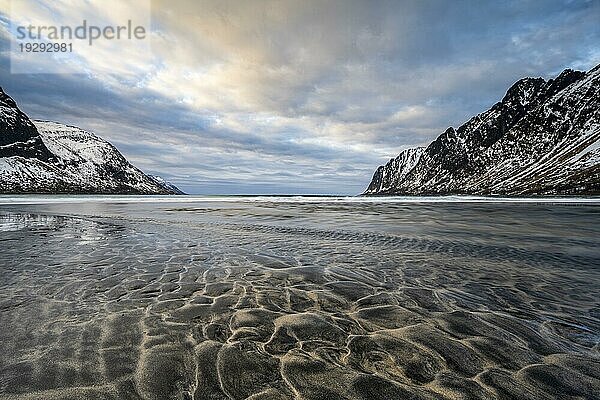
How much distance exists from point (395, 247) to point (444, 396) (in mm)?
8714

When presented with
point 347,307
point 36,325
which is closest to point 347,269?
point 347,307

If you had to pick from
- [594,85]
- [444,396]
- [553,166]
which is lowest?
[444,396]

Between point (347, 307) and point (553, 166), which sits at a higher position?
point (553, 166)

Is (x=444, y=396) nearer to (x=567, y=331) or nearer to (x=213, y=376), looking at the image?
(x=213, y=376)

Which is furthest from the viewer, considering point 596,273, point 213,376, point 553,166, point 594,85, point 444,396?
point 594,85

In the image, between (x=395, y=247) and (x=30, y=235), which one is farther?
(x=30, y=235)

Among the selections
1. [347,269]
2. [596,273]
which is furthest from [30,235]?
[596,273]

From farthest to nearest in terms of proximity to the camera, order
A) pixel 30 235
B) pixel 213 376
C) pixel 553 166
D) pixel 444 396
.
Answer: pixel 553 166, pixel 30 235, pixel 213 376, pixel 444 396

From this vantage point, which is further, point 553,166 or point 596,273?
point 553,166

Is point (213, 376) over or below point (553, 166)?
below

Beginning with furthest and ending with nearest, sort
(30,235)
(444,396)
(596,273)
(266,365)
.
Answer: (30,235) < (596,273) < (266,365) < (444,396)

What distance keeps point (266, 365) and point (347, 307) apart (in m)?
2.30

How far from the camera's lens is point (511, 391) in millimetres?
3146

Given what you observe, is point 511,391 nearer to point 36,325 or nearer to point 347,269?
point 347,269
